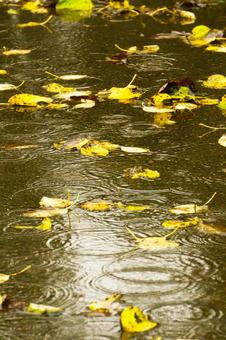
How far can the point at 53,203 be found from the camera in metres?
3.12

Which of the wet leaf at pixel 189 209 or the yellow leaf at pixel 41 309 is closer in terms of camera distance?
the yellow leaf at pixel 41 309

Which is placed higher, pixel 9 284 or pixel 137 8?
pixel 9 284

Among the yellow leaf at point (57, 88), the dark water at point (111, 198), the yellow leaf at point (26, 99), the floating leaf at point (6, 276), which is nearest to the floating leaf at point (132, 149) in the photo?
the dark water at point (111, 198)

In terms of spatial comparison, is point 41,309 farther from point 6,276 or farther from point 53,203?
point 53,203

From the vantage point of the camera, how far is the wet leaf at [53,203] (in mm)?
3111

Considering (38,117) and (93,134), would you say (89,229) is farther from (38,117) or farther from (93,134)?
(38,117)

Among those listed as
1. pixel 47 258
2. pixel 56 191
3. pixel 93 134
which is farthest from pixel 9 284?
pixel 93 134

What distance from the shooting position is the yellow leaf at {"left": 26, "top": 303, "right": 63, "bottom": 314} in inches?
92.9

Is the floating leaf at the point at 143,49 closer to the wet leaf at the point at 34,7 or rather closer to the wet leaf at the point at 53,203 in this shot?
the wet leaf at the point at 34,7

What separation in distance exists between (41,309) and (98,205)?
0.80m

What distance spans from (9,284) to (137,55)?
2955 mm

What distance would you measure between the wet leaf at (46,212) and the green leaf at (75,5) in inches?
157

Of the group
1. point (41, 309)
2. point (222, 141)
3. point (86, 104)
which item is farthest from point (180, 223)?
point (86, 104)

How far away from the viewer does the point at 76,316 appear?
234 centimetres
